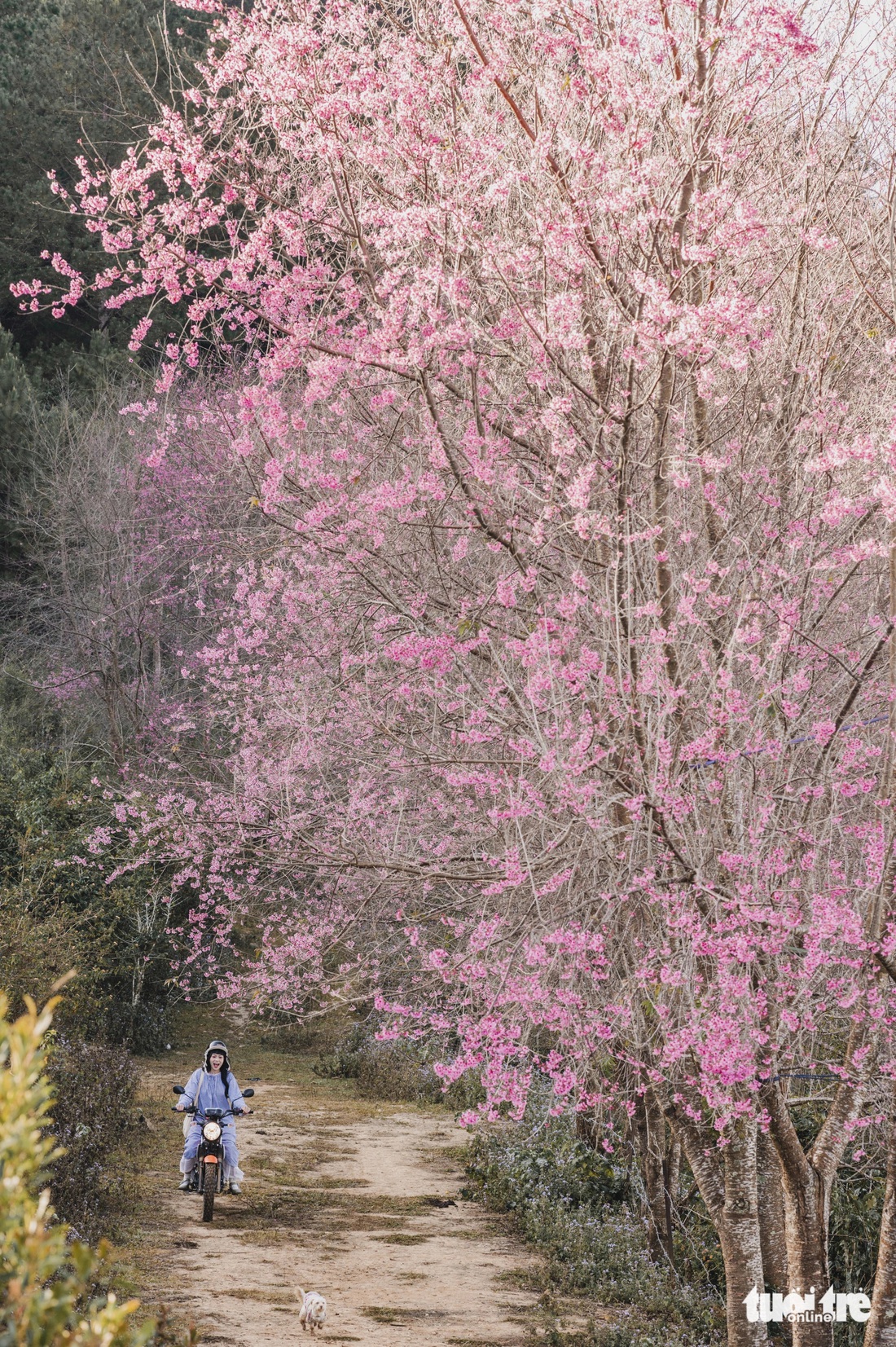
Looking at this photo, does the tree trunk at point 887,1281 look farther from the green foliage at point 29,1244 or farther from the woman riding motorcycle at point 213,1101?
the green foliage at point 29,1244

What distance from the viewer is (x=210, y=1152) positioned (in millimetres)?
7848

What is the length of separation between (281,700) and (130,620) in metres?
10.6

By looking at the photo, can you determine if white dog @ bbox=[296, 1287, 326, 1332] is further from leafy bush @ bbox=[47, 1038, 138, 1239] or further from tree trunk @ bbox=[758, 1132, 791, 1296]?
tree trunk @ bbox=[758, 1132, 791, 1296]

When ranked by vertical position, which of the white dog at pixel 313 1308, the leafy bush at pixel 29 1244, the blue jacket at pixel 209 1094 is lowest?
the white dog at pixel 313 1308

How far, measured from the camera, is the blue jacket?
8.02 m

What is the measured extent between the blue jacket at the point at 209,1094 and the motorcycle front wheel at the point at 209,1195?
39 cm

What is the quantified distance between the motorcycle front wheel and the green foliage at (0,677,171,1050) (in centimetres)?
335

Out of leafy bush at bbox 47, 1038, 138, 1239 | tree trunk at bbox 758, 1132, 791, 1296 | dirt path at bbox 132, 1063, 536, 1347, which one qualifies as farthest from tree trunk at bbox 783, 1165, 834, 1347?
leafy bush at bbox 47, 1038, 138, 1239

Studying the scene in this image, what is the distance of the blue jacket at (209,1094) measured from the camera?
802 centimetres

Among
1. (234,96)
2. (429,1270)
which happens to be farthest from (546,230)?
(429,1270)

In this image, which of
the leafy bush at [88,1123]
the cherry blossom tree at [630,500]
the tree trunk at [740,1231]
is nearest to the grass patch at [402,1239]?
the leafy bush at [88,1123]

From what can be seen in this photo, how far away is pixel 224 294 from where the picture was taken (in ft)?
22.8

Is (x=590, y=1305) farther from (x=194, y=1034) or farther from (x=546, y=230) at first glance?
(x=194, y=1034)

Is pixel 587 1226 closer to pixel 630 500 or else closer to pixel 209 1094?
pixel 209 1094
